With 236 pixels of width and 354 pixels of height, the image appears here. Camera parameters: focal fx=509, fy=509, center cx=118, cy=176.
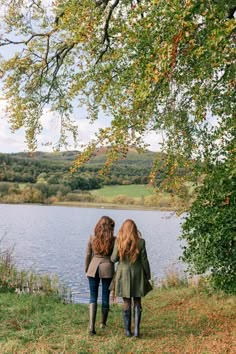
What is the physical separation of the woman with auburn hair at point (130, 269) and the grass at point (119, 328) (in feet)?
1.72

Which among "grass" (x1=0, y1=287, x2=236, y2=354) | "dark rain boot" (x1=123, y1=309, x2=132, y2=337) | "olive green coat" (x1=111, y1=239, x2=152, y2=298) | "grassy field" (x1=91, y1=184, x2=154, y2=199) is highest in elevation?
"grassy field" (x1=91, y1=184, x2=154, y2=199)

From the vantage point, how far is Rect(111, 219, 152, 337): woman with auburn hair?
7816 millimetres

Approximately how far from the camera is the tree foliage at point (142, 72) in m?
6.31

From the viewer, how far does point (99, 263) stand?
823cm

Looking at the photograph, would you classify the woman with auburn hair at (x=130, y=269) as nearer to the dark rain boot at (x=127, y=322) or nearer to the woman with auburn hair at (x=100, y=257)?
the dark rain boot at (x=127, y=322)

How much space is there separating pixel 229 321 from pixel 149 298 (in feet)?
13.4

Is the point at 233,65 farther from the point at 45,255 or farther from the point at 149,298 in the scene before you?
the point at 45,255

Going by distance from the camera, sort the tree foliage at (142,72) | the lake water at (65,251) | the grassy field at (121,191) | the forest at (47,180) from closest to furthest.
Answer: the tree foliage at (142,72) < the lake water at (65,251) < the grassy field at (121,191) < the forest at (47,180)

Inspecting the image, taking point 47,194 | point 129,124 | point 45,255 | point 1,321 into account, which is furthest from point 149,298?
point 47,194

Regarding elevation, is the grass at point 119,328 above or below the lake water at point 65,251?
above

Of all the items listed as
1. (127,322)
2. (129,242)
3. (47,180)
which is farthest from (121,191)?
(129,242)

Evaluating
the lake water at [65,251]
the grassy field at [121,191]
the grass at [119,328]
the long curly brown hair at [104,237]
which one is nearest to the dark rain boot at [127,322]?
the grass at [119,328]

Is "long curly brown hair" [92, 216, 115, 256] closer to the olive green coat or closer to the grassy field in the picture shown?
the olive green coat

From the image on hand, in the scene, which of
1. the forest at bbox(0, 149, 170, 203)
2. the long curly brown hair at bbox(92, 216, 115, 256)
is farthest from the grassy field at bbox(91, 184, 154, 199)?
the long curly brown hair at bbox(92, 216, 115, 256)
